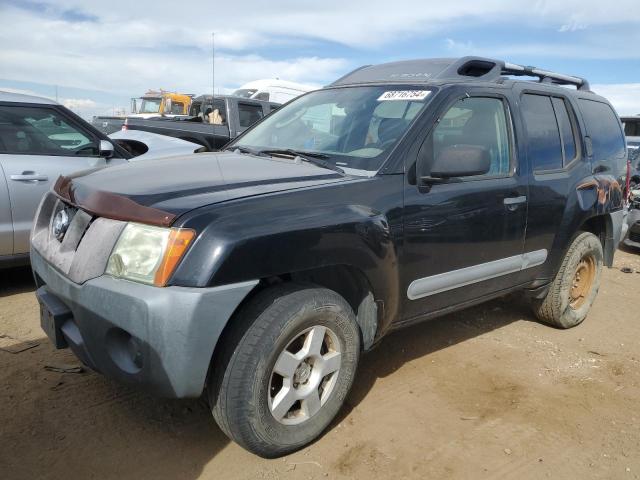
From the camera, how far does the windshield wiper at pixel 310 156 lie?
9.79 ft

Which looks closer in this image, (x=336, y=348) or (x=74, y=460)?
(x=74, y=460)

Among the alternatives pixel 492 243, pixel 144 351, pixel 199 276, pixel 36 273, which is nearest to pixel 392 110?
pixel 492 243

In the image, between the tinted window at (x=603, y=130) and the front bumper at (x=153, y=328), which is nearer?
the front bumper at (x=153, y=328)

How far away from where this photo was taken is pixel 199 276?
211cm

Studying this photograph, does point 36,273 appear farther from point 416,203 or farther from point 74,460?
point 416,203

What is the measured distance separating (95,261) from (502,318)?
360 centimetres

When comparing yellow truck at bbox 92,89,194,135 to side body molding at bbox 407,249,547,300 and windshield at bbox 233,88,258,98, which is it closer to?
windshield at bbox 233,88,258,98

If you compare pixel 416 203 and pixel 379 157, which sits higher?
pixel 379 157

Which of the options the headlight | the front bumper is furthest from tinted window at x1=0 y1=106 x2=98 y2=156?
the headlight

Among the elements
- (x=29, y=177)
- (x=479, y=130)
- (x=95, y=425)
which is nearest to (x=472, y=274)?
(x=479, y=130)

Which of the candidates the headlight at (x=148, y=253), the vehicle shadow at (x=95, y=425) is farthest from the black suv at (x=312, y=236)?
the vehicle shadow at (x=95, y=425)

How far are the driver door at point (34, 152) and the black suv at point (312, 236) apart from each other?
1823 mm

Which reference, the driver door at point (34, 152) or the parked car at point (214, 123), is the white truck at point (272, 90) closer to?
the parked car at point (214, 123)

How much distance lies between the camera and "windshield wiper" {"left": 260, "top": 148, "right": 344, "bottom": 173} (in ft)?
9.79
